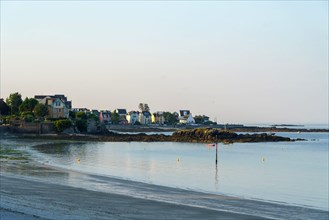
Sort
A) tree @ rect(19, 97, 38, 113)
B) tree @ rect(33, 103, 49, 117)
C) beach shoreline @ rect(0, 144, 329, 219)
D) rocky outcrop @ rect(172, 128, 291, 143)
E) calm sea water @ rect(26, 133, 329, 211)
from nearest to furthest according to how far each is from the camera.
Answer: beach shoreline @ rect(0, 144, 329, 219), calm sea water @ rect(26, 133, 329, 211), rocky outcrop @ rect(172, 128, 291, 143), tree @ rect(33, 103, 49, 117), tree @ rect(19, 97, 38, 113)

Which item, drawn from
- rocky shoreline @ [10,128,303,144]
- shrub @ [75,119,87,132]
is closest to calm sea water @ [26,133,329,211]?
rocky shoreline @ [10,128,303,144]

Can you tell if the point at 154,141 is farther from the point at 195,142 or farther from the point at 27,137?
the point at 27,137

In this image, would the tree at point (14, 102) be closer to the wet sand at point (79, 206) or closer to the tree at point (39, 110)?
the tree at point (39, 110)

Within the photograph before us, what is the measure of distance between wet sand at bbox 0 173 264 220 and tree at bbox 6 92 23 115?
98977 mm

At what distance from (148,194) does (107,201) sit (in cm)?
469

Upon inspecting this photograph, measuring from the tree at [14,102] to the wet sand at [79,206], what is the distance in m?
99.0

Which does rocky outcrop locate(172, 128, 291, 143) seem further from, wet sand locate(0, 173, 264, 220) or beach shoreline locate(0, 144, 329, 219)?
wet sand locate(0, 173, 264, 220)

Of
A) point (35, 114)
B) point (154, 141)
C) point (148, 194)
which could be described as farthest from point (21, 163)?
point (35, 114)

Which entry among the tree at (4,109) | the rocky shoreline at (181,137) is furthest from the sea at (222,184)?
the tree at (4,109)

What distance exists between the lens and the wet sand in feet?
58.7

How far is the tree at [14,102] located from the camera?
121875 millimetres

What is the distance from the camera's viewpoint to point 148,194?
27.4 meters

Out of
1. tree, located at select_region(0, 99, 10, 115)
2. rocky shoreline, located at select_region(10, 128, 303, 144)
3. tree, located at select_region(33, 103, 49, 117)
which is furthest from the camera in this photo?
tree, located at select_region(0, 99, 10, 115)

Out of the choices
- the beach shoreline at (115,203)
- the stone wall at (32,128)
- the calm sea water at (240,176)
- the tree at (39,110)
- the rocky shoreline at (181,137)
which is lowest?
the calm sea water at (240,176)
